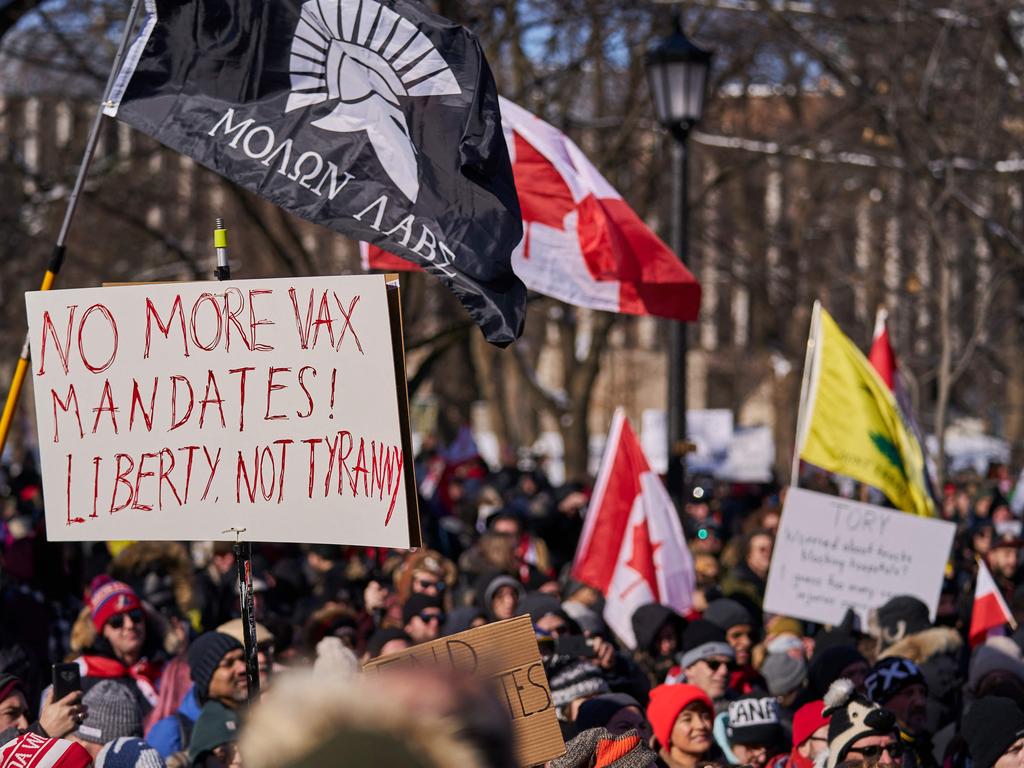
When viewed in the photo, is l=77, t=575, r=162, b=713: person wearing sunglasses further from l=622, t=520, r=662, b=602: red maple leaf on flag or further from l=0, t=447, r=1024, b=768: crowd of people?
l=622, t=520, r=662, b=602: red maple leaf on flag

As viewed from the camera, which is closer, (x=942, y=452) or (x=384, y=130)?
(x=384, y=130)

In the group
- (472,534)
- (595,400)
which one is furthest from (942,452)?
(595,400)

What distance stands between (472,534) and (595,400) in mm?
39247

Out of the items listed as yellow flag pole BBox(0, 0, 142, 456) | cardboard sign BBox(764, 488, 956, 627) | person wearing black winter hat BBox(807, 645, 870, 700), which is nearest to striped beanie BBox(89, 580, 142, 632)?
yellow flag pole BBox(0, 0, 142, 456)

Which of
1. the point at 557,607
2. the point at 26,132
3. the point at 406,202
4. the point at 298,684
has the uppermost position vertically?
the point at 26,132

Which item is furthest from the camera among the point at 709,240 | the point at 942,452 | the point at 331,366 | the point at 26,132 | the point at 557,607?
the point at 709,240

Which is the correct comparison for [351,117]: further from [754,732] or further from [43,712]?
[754,732]

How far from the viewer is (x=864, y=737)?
16.7ft

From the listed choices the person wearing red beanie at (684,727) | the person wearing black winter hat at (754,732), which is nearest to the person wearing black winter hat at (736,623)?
the person wearing black winter hat at (754,732)

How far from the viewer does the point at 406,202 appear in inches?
213

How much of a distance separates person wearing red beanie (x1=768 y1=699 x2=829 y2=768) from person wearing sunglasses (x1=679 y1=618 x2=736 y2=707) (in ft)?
2.93

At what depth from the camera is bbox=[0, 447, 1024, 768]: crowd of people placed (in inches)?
83.0

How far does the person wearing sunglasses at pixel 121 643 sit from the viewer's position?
685cm

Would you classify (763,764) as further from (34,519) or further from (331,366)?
(34,519)
